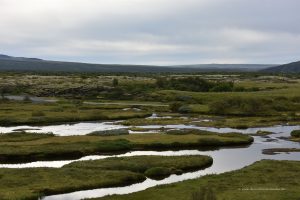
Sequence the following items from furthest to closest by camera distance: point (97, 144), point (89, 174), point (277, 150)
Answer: point (97, 144) → point (277, 150) → point (89, 174)

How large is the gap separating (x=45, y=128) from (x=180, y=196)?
55.2 m

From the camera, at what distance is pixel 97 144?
69625 millimetres

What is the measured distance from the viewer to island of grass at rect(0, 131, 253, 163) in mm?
63053

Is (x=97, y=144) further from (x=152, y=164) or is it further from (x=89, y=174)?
(x=89, y=174)

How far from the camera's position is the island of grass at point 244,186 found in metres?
41.6

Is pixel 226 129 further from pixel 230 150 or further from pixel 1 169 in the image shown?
pixel 1 169

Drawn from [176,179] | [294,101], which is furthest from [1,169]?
[294,101]

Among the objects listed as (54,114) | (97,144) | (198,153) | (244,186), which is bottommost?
(54,114)

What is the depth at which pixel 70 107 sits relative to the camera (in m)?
128

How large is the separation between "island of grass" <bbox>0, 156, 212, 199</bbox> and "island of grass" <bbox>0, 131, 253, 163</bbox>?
9.15m

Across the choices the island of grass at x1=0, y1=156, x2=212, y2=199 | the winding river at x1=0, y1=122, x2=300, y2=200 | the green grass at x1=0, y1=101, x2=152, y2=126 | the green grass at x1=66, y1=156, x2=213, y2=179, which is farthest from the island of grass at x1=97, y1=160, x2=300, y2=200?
the green grass at x1=0, y1=101, x2=152, y2=126

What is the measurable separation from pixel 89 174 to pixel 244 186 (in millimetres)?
16688

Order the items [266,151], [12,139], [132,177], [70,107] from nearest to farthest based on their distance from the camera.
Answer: [132,177] < [266,151] < [12,139] < [70,107]

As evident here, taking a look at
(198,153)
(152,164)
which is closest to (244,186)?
(152,164)
